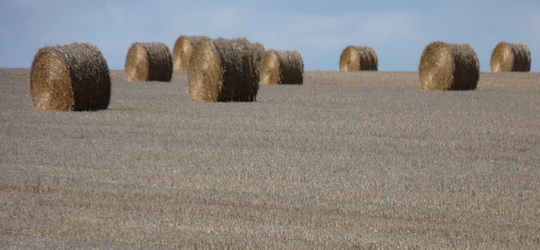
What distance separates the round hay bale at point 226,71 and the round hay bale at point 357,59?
17155 millimetres

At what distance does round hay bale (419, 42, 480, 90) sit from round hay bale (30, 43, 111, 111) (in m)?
9.25

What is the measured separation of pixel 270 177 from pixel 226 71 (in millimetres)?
7828

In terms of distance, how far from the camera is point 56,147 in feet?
33.9

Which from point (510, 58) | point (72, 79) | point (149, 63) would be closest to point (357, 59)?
point (510, 58)

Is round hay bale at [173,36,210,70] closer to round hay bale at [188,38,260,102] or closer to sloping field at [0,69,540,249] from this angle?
round hay bale at [188,38,260,102]

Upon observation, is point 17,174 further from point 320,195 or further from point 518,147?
point 518,147

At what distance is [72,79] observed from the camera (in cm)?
1456

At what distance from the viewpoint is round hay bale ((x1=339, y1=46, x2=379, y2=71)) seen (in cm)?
3334

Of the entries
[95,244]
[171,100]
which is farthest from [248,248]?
[171,100]

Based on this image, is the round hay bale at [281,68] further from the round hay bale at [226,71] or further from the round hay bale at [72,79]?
the round hay bale at [72,79]

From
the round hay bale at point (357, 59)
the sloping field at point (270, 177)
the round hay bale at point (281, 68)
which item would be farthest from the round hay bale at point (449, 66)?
the round hay bale at point (357, 59)

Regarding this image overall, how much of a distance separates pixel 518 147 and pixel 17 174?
601 centimetres

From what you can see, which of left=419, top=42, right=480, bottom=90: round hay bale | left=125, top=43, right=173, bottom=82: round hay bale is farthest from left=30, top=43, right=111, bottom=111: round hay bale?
left=125, top=43, right=173, bottom=82: round hay bale

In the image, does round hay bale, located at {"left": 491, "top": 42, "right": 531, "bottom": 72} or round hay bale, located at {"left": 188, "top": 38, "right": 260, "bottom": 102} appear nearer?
round hay bale, located at {"left": 188, "top": 38, "right": 260, "bottom": 102}
